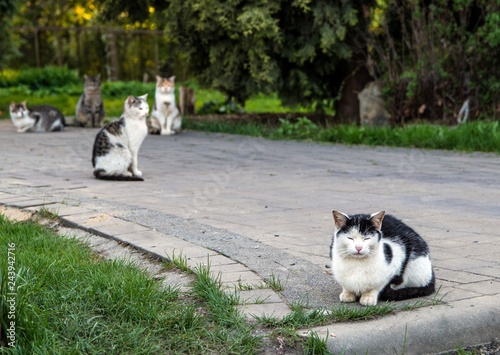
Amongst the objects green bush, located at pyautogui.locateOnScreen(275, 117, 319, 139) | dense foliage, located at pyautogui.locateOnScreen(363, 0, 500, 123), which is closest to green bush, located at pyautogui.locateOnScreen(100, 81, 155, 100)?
green bush, located at pyautogui.locateOnScreen(275, 117, 319, 139)

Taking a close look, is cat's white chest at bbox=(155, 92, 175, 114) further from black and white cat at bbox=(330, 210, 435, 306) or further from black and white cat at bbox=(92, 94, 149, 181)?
black and white cat at bbox=(330, 210, 435, 306)

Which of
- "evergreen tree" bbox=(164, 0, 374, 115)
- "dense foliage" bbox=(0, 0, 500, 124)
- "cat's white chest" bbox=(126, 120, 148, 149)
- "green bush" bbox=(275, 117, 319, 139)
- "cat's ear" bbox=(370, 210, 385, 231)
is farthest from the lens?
"evergreen tree" bbox=(164, 0, 374, 115)

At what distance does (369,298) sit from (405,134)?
7.75 metres

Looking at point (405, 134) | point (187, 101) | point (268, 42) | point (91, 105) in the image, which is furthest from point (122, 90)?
point (405, 134)

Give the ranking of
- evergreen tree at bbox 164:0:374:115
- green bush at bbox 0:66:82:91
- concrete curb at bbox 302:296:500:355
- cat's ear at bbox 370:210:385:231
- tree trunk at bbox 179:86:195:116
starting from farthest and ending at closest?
green bush at bbox 0:66:82:91 < tree trunk at bbox 179:86:195:116 < evergreen tree at bbox 164:0:374:115 < cat's ear at bbox 370:210:385:231 < concrete curb at bbox 302:296:500:355

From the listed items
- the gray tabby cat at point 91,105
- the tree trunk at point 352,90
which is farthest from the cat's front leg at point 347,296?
the gray tabby cat at point 91,105

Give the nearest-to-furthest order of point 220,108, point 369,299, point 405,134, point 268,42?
point 369,299 → point 405,134 → point 268,42 → point 220,108

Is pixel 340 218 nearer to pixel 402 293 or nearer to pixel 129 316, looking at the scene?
pixel 402 293

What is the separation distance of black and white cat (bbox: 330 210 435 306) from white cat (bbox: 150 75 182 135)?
32.6 feet

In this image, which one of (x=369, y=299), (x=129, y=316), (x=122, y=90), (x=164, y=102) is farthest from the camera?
(x=122, y=90)

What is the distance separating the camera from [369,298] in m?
3.88

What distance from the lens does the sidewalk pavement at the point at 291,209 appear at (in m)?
3.83

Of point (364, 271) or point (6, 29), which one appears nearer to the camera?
point (364, 271)

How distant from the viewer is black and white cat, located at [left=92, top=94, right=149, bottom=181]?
848 centimetres
